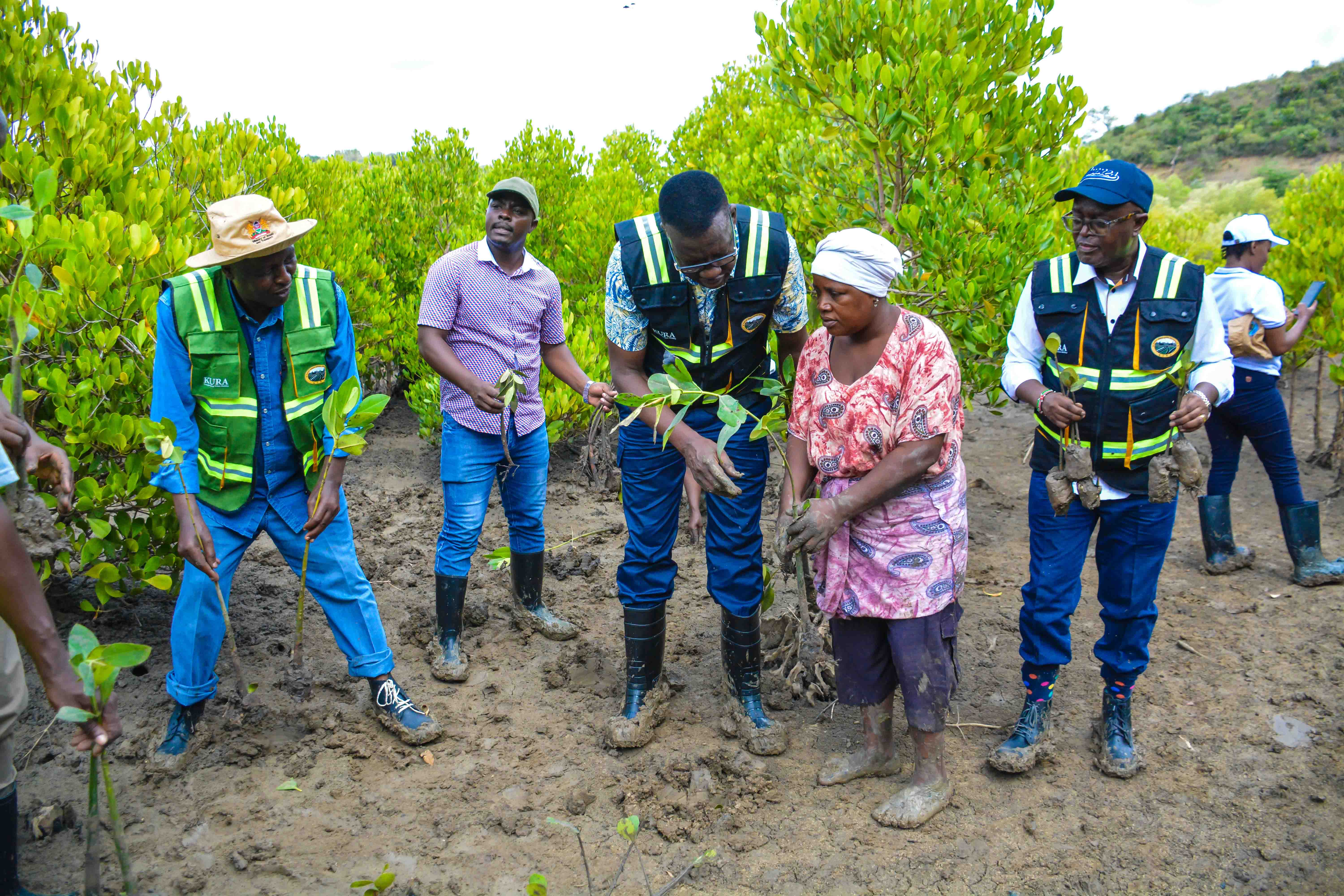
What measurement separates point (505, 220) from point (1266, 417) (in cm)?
426

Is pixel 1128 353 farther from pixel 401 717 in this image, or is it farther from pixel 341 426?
pixel 401 717

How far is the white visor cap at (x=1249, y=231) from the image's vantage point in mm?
5059

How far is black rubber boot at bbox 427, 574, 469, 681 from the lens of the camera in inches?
154

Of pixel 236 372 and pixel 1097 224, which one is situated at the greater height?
pixel 1097 224

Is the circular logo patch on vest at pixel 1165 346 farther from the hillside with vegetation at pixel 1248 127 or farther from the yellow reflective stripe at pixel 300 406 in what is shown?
the hillside with vegetation at pixel 1248 127

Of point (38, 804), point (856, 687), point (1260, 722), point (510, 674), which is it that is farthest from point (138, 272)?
point (1260, 722)

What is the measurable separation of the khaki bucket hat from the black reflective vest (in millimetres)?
1085

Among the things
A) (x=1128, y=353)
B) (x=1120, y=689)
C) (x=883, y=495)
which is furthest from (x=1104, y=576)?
(x=883, y=495)

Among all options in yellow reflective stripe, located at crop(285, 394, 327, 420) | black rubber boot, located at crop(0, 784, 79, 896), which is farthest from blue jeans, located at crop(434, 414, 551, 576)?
black rubber boot, located at crop(0, 784, 79, 896)

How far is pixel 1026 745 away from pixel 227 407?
9.99 feet

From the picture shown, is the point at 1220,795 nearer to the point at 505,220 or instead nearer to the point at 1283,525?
the point at 1283,525

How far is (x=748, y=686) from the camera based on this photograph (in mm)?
3404

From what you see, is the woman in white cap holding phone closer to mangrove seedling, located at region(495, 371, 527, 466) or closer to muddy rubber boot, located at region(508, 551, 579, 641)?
muddy rubber boot, located at region(508, 551, 579, 641)

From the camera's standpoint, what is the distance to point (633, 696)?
3412 mm
